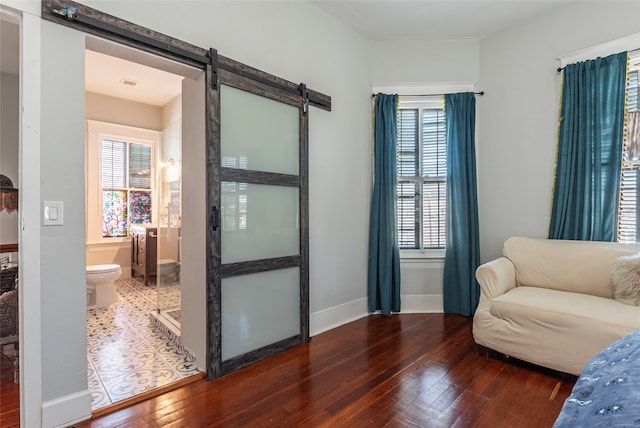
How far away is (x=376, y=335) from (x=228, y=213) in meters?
1.78

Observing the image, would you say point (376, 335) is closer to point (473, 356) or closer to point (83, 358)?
point (473, 356)

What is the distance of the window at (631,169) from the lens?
8.89 feet

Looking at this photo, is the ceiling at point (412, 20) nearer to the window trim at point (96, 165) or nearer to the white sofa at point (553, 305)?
the window trim at point (96, 165)

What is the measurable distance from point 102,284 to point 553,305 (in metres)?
4.49

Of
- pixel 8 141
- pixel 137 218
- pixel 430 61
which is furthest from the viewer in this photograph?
pixel 137 218

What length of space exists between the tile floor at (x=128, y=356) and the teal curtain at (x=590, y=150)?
11.3 ft

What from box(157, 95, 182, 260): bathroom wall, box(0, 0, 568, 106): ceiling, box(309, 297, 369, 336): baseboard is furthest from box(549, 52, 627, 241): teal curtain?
box(157, 95, 182, 260): bathroom wall

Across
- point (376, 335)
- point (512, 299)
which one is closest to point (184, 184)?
point (376, 335)

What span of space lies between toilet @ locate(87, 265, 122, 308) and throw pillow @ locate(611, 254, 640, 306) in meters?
4.89

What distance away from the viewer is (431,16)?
10.7ft

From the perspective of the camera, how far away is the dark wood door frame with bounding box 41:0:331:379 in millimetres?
1827

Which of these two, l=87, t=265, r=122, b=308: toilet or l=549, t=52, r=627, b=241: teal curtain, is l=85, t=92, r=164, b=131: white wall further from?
l=549, t=52, r=627, b=241: teal curtain

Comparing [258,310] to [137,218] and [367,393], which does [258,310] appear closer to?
[367,393]

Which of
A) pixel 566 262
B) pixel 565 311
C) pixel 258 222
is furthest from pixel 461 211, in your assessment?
pixel 258 222
